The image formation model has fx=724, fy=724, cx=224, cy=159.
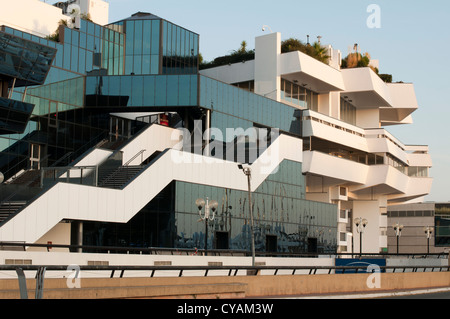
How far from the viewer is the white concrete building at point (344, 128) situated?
222ft

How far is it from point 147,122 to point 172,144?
132 inches

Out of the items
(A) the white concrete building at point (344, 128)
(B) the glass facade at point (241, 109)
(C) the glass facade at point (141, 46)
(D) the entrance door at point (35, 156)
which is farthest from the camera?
(A) the white concrete building at point (344, 128)

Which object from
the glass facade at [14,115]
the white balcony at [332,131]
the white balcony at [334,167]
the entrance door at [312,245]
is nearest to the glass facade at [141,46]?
the white balcony at [332,131]

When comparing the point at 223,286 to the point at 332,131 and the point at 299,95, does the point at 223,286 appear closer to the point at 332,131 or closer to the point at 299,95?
the point at 332,131

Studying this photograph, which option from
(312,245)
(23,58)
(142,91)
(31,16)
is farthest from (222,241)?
(31,16)

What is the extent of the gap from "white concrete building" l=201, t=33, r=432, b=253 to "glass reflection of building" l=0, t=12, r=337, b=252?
2.86m

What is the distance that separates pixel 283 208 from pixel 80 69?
20.4 metres

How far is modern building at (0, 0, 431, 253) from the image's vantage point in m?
44.1

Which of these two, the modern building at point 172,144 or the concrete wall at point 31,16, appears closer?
the modern building at point 172,144

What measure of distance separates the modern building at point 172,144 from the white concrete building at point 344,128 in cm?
19

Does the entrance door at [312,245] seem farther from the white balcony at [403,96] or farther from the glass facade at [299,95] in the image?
the white balcony at [403,96]

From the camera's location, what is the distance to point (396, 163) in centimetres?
8312

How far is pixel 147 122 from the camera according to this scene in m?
58.4

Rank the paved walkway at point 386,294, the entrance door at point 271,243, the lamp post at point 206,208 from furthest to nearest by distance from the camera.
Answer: the entrance door at point 271,243
the lamp post at point 206,208
the paved walkway at point 386,294
